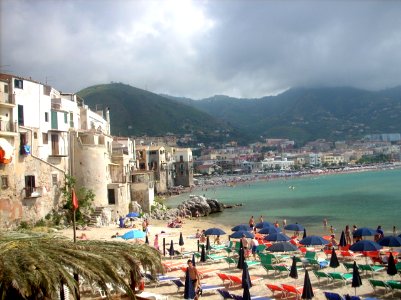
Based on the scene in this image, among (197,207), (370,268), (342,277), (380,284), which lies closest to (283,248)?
(342,277)

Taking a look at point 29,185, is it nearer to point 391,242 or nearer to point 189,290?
point 189,290

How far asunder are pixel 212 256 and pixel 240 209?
39.1 metres

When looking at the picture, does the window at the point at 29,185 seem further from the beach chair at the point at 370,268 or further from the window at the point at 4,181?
the beach chair at the point at 370,268

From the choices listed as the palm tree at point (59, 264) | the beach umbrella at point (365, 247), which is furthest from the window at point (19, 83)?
the beach umbrella at point (365, 247)

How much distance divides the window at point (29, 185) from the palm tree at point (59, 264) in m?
20.4

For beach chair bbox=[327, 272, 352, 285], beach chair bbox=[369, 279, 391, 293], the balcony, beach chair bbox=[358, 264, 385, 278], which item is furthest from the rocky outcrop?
beach chair bbox=[369, 279, 391, 293]

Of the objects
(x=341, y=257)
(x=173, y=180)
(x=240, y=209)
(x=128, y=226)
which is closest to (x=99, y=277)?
(x=341, y=257)

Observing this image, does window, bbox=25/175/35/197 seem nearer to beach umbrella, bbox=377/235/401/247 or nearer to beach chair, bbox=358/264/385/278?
beach chair, bbox=358/264/385/278

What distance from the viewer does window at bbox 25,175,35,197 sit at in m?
31.6

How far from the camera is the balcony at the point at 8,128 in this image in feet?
97.1

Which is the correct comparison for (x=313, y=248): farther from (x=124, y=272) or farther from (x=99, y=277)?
(x=99, y=277)

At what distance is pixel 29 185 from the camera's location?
31953mm

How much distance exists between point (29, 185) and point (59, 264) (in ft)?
78.6

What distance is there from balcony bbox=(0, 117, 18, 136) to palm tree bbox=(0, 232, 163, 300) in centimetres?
1917
